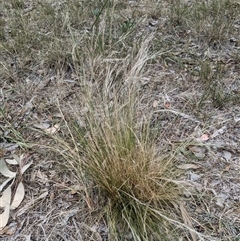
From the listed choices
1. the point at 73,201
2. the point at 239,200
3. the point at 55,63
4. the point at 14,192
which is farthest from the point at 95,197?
the point at 55,63

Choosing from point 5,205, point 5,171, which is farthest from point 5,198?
point 5,171

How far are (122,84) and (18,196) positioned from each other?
0.84 meters

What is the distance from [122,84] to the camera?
2.03 metres

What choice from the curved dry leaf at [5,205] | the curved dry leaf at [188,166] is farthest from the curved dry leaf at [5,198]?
the curved dry leaf at [188,166]

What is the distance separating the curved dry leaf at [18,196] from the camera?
155 cm

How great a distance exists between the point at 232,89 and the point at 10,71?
1.34 metres

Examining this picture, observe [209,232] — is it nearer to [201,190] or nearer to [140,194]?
[201,190]

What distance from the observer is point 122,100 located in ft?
5.84

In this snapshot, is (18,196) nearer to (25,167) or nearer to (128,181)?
(25,167)

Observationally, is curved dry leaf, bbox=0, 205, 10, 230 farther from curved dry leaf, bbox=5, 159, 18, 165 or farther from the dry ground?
curved dry leaf, bbox=5, 159, 18, 165

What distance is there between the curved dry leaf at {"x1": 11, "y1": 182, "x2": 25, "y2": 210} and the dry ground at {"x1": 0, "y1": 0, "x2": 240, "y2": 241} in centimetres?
2

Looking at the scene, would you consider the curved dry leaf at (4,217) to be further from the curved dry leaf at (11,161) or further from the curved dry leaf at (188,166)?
the curved dry leaf at (188,166)

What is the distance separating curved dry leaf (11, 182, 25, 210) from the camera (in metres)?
1.55

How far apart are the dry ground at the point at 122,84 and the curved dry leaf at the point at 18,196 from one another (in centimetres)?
2
